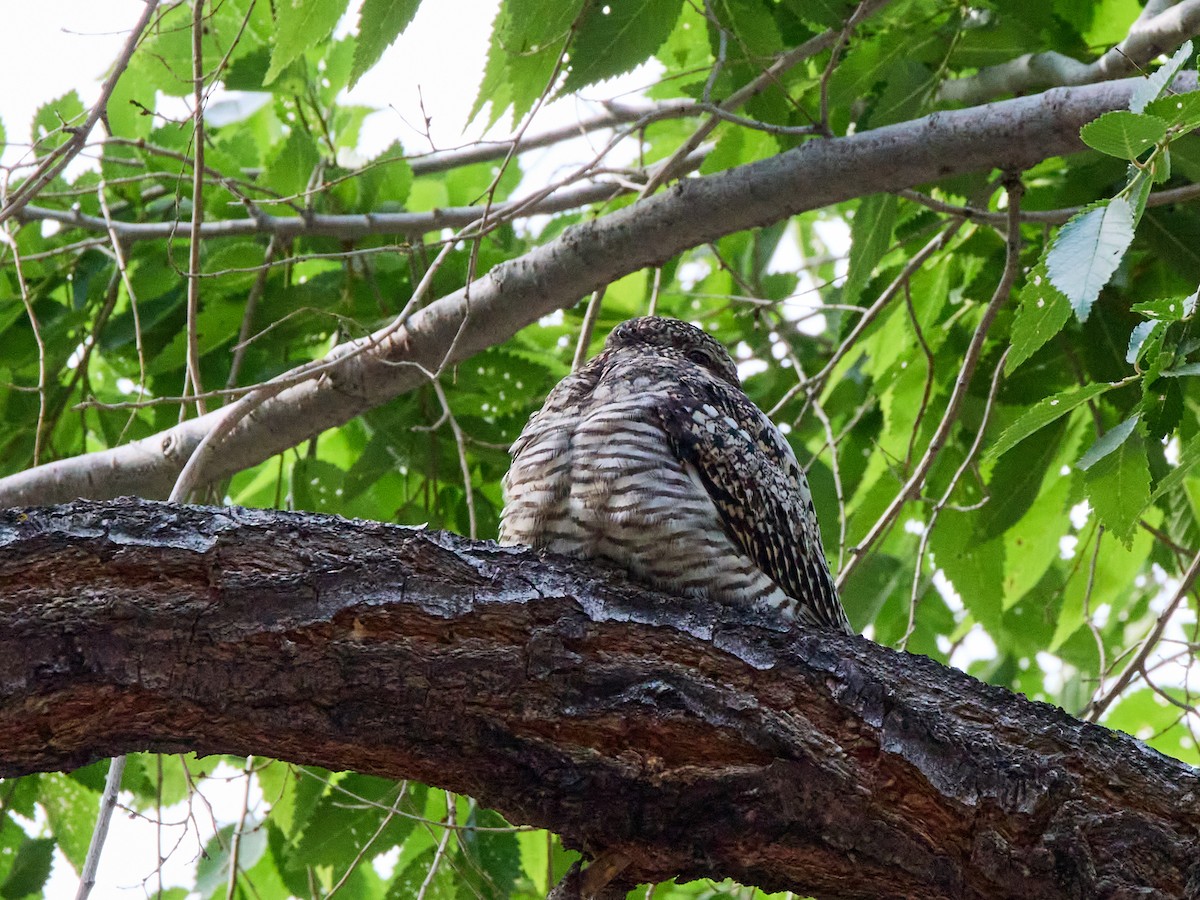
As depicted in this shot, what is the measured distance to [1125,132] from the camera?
206 centimetres

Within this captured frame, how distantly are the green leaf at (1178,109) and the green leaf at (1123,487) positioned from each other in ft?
3.92

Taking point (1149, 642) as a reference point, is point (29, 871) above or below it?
below

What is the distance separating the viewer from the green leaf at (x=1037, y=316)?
2.42 meters

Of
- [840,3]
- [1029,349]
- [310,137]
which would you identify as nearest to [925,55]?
[840,3]

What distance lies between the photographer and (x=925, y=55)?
13.3 ft

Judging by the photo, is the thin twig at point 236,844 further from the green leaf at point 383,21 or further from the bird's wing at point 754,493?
the green leaf at point 383,21

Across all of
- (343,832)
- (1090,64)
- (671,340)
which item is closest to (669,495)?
(671,340)

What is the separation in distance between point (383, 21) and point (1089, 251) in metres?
1.84

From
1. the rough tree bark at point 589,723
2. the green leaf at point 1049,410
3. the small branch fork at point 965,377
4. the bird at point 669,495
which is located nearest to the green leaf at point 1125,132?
the green leaf at point 1049,410

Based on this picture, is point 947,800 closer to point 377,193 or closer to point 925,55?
point 925,55

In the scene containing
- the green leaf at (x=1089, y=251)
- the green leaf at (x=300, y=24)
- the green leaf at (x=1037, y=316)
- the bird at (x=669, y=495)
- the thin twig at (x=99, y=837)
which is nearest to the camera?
the green leaf at (x=1089, y=251)

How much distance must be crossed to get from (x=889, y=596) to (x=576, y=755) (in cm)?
390

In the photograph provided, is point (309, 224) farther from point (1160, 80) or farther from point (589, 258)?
point (1160, 80)

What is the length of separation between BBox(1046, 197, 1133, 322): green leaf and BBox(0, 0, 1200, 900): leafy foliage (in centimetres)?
111
